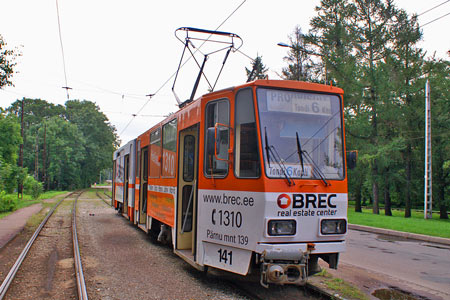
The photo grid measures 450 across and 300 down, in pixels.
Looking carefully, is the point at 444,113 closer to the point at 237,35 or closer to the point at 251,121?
the point at 237,35

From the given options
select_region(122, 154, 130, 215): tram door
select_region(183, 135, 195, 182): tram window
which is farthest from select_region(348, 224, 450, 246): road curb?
select_region(122, 154, 130, 215): tram door

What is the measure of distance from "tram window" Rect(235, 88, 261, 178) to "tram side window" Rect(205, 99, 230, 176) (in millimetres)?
212

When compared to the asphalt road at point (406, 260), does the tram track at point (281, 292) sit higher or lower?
higher

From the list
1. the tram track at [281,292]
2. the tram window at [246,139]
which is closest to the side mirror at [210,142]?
the tram window at [246,139]

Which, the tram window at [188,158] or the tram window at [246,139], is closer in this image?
the tram window at [246,139]

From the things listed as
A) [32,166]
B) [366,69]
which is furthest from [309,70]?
[32,166]

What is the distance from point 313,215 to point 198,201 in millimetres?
1923

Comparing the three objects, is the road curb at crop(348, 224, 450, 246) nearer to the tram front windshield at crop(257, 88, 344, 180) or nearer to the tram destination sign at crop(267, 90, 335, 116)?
the tram front windshield at crop(257, 88, 344, 180)

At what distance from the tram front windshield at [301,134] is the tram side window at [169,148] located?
9.19ft

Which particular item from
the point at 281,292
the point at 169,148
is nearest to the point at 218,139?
the point at 281,292

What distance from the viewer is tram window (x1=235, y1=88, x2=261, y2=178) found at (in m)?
5.50

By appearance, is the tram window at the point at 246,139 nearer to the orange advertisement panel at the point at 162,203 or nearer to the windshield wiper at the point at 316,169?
the windshield wiper at the point at 316,169

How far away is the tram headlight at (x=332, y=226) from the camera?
5602 mm

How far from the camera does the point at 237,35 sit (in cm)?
1071
